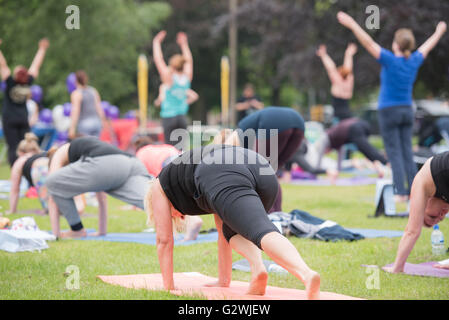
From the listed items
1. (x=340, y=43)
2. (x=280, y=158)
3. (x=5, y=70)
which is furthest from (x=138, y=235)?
(x=340, y=43)

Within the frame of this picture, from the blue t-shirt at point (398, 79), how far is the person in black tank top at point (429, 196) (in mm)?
3784

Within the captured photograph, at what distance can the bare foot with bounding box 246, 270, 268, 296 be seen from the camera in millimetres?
4293

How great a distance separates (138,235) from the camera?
752 centimetres

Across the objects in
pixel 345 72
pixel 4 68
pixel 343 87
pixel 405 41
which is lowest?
pixel 343 87

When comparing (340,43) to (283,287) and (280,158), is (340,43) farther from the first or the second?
(283,287)

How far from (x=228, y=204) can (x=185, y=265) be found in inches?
83.8

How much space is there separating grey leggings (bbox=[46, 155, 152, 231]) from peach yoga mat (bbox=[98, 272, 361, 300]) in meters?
1.87

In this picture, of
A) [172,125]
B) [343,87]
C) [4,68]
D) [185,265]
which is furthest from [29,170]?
[343,87]

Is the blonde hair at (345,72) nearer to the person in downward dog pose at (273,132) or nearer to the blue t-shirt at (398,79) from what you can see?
the blue t-shirt at (398,79)

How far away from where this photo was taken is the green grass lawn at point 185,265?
4625 millimetres

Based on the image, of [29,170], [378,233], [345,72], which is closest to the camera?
[378,233]

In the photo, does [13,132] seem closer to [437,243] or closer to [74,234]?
[74,234]

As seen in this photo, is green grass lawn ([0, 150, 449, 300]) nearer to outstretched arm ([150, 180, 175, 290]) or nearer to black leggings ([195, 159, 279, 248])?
outstretched arm ([150, 180, 175, 290])

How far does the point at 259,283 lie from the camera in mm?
4312
